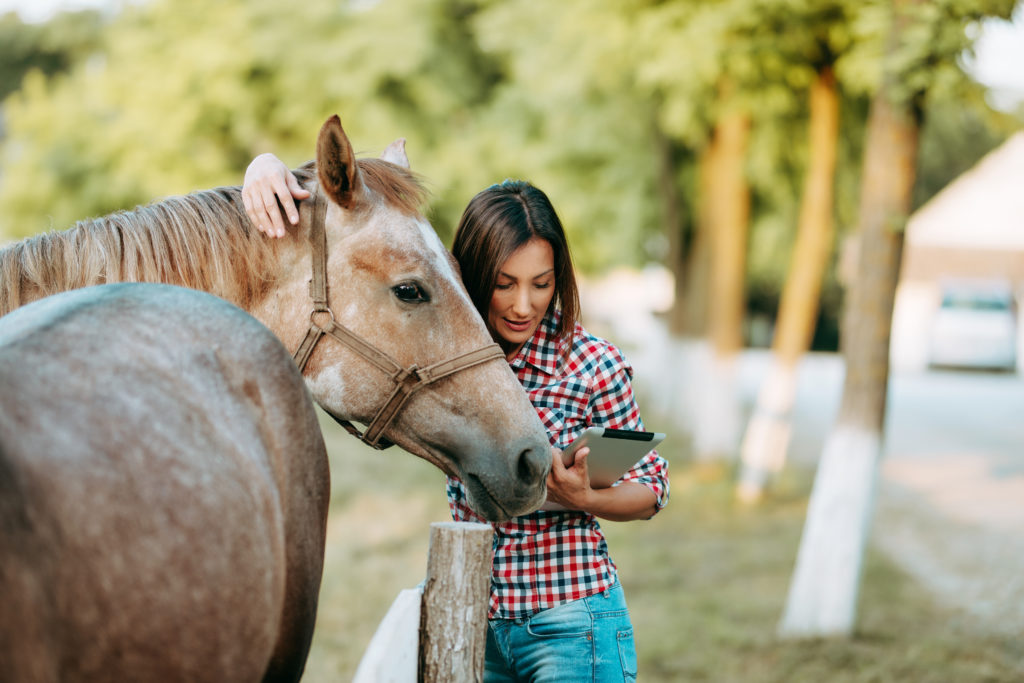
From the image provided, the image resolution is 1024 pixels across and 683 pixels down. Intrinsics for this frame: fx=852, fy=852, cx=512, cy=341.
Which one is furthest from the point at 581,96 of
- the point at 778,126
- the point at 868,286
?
the point at 868,286

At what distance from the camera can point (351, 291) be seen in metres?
2.07

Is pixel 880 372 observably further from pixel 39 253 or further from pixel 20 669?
pixel 20 669

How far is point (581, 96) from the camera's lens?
11117mm

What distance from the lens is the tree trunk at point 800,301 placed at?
321 inches

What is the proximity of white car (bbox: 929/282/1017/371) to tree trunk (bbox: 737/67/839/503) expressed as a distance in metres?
16.2

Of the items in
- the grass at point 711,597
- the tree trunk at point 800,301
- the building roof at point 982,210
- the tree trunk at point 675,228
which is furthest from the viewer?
the building roof at point 982,210

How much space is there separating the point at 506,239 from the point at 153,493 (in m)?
1.10

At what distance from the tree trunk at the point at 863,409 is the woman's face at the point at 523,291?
391 centimetres

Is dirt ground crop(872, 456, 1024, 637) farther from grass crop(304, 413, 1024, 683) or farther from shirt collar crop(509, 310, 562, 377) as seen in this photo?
shirt collar crop(509, 310, 562, 377)

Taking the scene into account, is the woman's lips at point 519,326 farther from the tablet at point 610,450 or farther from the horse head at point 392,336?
the tablet at point 610,450

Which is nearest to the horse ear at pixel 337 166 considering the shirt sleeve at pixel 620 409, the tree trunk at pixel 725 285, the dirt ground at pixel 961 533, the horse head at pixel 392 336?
the horse head at pixel 392 336

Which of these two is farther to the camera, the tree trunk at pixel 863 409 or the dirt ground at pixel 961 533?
the dirt ground at pixel 961 533

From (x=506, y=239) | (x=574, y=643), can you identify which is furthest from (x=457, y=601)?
(x=506, y=239)

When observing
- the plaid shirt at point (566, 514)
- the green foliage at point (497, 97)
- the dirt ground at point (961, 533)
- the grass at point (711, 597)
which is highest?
the green foliage at point (497, 97)
